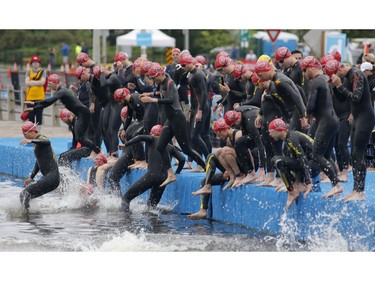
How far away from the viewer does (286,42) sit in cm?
5119

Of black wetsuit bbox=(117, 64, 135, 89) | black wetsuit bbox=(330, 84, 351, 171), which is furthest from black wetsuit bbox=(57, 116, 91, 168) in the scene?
black wetsuit bbox=(330, 84, 351, 171)

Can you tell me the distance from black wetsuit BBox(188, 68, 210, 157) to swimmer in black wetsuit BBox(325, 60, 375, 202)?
148 inches

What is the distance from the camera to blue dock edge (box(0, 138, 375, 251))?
1330 centimetres

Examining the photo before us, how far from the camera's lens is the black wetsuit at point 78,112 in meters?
20.0

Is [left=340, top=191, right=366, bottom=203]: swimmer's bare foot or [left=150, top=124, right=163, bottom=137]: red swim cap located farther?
[left=150, top=124, right=163, bottom=137]: red swim cap

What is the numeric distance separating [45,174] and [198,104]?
264 cm

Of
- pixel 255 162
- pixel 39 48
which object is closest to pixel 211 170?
pixel 255 162

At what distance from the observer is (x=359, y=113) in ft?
45.5

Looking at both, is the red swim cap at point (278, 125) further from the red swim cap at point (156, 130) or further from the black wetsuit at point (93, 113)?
the black wetsuit at point (93, 113)

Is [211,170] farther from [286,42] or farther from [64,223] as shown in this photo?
[286,42]

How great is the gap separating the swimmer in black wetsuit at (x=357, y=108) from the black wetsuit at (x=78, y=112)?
7211mm

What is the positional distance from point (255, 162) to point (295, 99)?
165 cm

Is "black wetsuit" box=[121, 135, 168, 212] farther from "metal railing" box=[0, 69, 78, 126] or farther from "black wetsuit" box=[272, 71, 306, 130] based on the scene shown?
"metal railing" box=[0, 69, 78, 126]

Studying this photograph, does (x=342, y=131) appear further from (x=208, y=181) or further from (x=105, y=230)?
(x=105, y=230)
